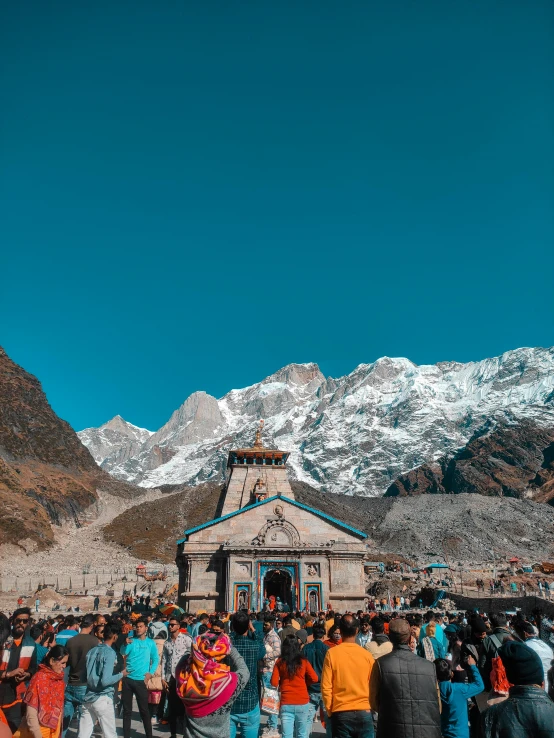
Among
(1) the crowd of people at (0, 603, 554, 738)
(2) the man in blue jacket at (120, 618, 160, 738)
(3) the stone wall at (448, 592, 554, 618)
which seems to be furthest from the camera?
(3) the stone wall at (448, 592, 554, 618)

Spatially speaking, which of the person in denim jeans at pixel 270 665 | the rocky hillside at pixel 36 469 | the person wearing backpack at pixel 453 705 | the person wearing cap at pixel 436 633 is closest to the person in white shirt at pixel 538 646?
the person wearing backpack at pixel 453 705

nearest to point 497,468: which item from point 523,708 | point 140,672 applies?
point 140,672

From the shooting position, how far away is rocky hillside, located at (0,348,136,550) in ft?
246

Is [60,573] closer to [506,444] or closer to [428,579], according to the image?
[428,579]

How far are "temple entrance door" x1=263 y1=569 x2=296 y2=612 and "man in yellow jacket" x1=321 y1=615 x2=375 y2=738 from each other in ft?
75.4

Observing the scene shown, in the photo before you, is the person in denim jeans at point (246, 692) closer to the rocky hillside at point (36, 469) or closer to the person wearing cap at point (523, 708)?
the person wearing cap at point (523, 708)

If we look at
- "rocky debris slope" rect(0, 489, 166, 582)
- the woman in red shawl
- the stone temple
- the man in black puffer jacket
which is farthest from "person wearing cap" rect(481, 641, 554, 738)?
"rocky debris slope" rect(0, 489, 166, 582)

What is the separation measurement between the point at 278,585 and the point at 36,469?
289 ft

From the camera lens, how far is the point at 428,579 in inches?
1924

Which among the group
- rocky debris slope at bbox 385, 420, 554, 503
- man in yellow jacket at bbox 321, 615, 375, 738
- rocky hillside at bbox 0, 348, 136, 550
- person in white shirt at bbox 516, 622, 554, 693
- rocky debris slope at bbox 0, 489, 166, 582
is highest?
rocky debris slope at bbox 385, 420, 554, 503

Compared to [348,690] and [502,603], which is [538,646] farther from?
[502,603]

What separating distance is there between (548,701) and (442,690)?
2.47m

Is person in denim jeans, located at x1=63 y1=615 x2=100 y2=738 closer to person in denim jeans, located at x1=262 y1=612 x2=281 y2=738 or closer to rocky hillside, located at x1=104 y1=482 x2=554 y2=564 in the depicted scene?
person in denim jeans, located at x1=262 y1=612 x2=281 y2=738

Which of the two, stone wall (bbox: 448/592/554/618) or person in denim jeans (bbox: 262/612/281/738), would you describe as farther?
Answer: stone wall (bbox: 448/592/554/618)
